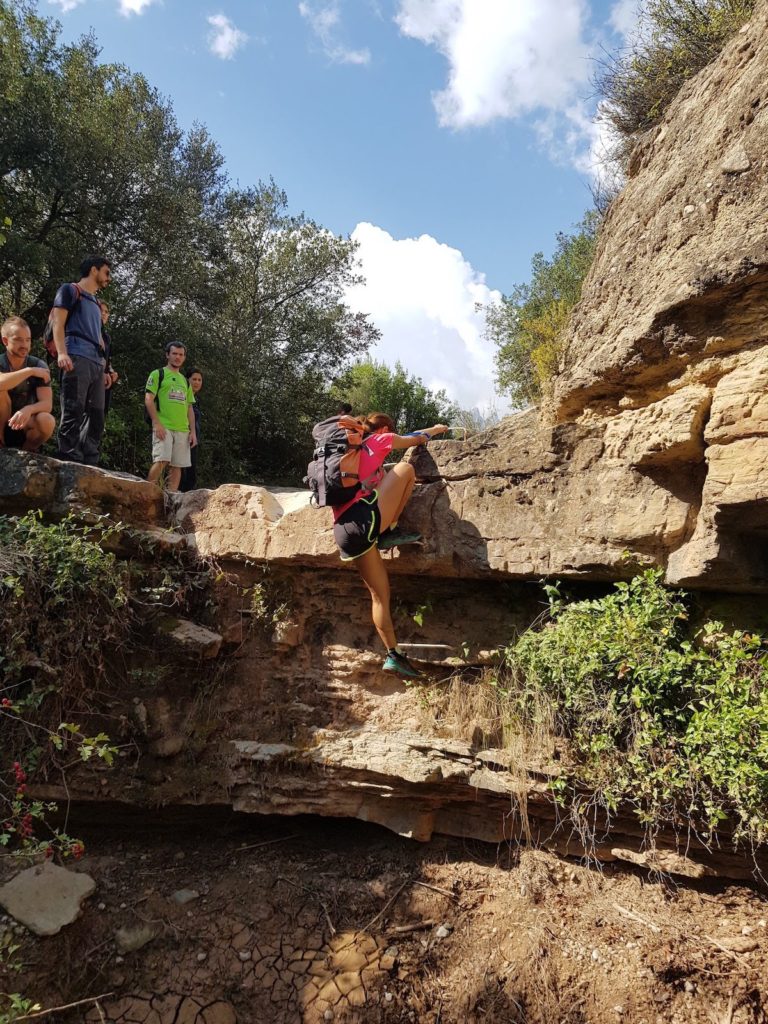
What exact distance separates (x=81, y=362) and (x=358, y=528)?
9.89 feet

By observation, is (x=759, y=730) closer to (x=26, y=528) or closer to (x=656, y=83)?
(x=26, y=528)

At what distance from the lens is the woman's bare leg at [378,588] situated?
4551mm

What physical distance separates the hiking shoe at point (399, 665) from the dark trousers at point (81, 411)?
3.16 m

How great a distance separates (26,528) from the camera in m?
4.61

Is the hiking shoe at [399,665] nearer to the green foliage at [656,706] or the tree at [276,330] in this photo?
the green foliage at [656,706]

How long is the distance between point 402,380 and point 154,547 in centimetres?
2170

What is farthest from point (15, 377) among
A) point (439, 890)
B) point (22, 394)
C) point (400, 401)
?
point (400, 401)

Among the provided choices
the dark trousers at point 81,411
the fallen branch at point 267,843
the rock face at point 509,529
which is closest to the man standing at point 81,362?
the dark trousers at point 81,411

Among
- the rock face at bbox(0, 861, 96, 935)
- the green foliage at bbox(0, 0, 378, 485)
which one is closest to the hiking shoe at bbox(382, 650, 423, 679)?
the rock face at bbox(0, 861, 96, 935)

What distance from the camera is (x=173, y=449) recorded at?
6309 millimetres

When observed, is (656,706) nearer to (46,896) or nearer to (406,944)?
(406,944)

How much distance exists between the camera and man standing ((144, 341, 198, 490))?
6.19 meters

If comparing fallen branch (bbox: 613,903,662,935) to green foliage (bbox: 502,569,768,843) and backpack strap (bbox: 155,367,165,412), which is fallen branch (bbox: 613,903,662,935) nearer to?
green foliage (bbox: 502,569,768,843)

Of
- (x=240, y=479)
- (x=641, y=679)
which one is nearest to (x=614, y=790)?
(x=641, y=679)
